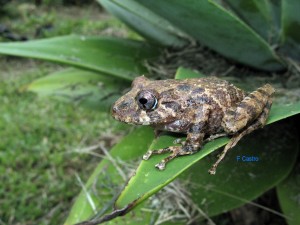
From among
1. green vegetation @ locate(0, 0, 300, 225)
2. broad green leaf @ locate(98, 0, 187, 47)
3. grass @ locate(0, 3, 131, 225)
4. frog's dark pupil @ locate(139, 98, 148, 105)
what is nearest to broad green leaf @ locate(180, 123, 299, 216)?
green vegetation @ locate(0, 0, 300, 225)

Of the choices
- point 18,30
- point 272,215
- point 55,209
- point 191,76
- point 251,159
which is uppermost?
point 191,76

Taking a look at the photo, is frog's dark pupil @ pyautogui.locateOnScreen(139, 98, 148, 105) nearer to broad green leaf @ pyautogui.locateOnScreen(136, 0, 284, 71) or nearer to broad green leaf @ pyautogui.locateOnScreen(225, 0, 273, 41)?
broad green leaf @ pyautogui.locateOnScreen(136, 0, 284, 71)

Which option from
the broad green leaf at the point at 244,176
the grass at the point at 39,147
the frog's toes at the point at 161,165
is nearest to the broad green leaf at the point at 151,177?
the frog's toes at the point at 161,165

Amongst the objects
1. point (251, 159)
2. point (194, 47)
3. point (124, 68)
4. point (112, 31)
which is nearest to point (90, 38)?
point (124, 68)

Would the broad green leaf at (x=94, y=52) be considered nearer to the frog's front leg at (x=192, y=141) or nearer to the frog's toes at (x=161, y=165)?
the frog's front leg at (x=192, y=141)

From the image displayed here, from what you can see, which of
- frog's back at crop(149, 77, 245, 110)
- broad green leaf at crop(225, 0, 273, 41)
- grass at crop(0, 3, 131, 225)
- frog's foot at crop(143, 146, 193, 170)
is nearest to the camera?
frog's foot at crop(143, 146, 193, 170)

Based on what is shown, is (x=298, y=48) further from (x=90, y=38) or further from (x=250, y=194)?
(x=90, y=38)
